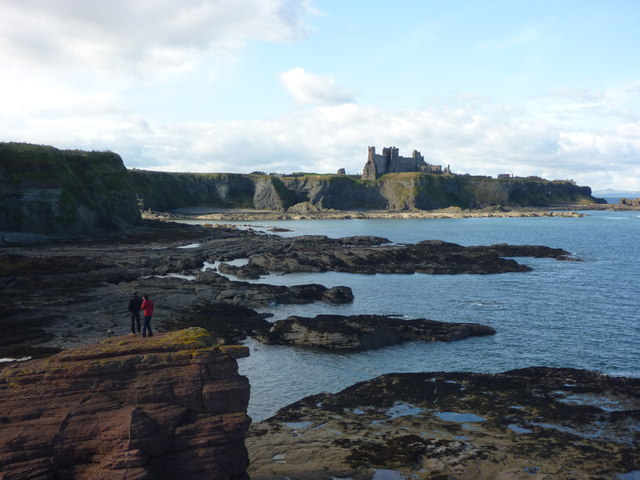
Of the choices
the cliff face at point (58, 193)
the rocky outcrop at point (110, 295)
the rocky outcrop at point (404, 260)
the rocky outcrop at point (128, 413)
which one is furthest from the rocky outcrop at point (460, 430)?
the cliff face at point (58, 193)

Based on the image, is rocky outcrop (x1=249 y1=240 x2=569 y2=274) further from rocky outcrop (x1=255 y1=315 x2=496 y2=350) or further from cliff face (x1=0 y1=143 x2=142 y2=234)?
cliff face (x1=0 y1=143 x2=142 y2=234)

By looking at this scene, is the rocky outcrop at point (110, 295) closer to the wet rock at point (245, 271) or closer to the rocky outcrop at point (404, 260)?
Result: the wet rock at point (245, 271)

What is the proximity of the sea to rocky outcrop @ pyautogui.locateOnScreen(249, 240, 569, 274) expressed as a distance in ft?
7.87

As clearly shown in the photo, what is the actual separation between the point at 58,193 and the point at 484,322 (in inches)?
2951

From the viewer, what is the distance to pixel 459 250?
286 feet

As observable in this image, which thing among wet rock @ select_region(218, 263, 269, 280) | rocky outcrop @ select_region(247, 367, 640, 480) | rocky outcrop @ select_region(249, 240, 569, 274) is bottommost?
rocky outcrop @ select_region(247, 367, 640, 480)

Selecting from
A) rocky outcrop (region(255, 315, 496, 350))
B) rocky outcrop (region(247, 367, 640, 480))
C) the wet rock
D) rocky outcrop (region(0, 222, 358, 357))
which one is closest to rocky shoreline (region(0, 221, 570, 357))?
rocky outcrop (region(0, 222, 358, 357))

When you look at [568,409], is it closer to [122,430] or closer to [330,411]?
[330,411]

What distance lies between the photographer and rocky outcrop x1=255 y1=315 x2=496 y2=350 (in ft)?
116

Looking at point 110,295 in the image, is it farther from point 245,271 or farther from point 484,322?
point 484,322

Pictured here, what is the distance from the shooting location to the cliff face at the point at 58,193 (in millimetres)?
84750

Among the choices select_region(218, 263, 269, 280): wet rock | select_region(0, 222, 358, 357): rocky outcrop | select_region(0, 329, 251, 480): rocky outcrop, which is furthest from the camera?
select_region(218, 263, 269, 280): wet rock

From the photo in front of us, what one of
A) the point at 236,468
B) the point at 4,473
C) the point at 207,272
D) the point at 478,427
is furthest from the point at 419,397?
the point at 207,272

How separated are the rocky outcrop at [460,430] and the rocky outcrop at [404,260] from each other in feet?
139
